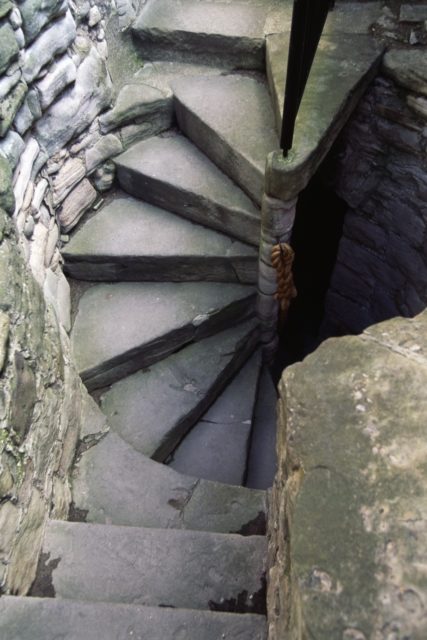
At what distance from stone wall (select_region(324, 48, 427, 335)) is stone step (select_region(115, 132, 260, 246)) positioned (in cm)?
83

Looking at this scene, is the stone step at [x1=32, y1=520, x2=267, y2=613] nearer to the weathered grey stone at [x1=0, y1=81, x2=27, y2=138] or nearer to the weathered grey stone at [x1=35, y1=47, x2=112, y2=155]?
the weathered grey stone at [x1=0, y1=81, x2=27, y2=138]

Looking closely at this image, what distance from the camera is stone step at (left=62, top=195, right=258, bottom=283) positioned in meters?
2.96

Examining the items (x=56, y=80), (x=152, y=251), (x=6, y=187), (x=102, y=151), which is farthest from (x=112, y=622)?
(x=102, y=151)

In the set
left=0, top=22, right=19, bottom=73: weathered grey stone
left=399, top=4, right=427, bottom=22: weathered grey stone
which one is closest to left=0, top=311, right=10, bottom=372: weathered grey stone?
left=0, top=22, right=19, bottom=73: weathered grey stone

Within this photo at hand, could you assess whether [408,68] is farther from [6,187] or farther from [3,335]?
[3,335]

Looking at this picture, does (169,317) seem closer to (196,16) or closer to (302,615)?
(196,16)

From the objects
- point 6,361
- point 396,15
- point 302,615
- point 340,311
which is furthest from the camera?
point 340,311

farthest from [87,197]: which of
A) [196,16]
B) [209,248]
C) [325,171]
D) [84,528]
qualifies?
[84,528]

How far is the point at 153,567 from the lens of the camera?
1918mm

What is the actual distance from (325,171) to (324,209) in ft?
1.45

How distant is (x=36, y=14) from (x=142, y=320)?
1478 mm

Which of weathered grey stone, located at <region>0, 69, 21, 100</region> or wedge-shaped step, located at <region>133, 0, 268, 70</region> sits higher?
weathered grey stone, located at <region>0, 69, 21, 100</region>

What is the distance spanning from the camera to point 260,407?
3.41m

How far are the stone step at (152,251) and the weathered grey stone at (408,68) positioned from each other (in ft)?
3.63
